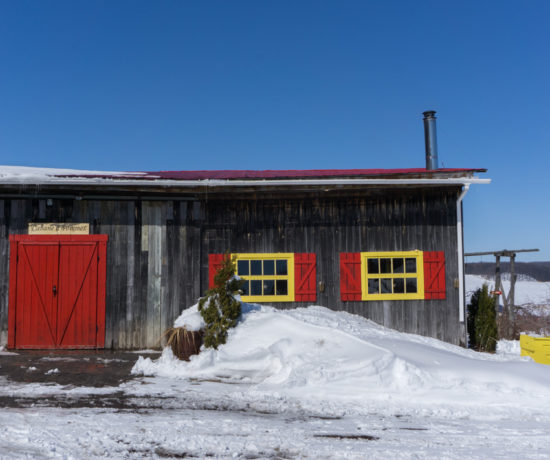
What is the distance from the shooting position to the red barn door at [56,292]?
9.45 metres

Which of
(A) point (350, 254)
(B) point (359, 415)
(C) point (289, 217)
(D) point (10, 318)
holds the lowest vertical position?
(B) point (359, 415)

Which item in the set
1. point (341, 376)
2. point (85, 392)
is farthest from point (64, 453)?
point (341, 376)

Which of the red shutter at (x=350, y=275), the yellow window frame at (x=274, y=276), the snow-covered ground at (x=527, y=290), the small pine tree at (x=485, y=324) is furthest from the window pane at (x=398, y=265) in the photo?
the snow-covered ground at (x=527, y=290)

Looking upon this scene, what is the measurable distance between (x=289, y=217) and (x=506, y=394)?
216 inches

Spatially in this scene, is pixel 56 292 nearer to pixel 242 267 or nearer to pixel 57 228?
pixel 57 228

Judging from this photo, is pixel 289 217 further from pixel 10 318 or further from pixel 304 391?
pixel 10 318

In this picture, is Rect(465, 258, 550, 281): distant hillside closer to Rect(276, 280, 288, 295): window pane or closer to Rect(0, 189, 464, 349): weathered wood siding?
Rect(0, 189, 464, 349): weathered wood siding

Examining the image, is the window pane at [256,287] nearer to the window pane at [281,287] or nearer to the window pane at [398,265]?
the window pane at [281,287]

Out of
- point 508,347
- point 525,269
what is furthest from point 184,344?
point 525,269

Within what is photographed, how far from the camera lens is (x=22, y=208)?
380 inches

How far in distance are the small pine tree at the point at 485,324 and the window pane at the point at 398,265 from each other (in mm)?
1845

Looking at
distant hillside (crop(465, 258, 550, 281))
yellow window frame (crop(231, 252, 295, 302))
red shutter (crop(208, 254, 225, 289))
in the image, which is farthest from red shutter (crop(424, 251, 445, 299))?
distant hillside (crop(465, 258, 550, 281))

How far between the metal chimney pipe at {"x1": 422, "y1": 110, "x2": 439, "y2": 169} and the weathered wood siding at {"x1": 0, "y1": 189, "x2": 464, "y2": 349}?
2.62 m

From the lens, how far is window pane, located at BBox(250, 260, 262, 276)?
995cm
